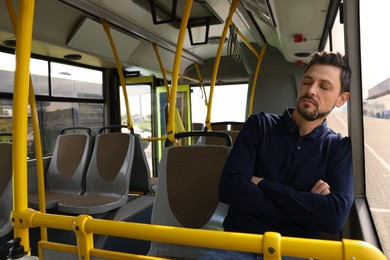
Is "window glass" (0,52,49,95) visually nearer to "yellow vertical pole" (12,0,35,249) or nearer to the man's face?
"yellow vertical pole" (12,0,35,249)

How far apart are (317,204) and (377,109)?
1.61 ft

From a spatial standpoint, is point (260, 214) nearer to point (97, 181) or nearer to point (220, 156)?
point (220, 156)

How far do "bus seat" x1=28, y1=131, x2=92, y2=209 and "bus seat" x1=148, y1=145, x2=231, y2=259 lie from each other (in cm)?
150

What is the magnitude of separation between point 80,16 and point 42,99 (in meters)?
1.25

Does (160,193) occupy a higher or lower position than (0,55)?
lower

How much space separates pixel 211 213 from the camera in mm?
1779

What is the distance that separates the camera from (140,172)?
3.14 metres

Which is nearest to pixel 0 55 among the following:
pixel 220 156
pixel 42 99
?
pixel 42 99

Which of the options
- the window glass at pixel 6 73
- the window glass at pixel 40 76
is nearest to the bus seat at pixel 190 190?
the window glass at pixel 6 73

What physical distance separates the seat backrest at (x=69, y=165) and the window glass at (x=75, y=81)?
4.40 feet

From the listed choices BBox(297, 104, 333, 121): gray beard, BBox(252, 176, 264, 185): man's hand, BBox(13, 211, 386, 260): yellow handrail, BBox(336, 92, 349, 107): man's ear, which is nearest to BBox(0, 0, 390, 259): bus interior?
BBox(13, 211, 386, 260): yellow handrail

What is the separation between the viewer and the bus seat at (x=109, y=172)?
8.81 feet

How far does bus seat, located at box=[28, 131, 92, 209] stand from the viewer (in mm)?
3043

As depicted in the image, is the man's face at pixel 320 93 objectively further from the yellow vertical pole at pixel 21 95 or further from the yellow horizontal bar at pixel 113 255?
the yellow vertical pole at pixel 21 95
